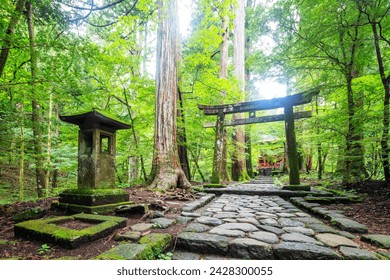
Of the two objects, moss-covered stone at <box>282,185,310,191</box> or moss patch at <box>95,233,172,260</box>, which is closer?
moss patch at <box>95,233,172,260</box>

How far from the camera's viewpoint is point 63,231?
6.42 feet

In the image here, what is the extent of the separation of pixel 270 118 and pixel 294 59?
2.18 meters

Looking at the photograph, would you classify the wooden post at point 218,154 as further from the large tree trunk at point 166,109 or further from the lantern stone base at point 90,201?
the lantern stone base at point 90,201

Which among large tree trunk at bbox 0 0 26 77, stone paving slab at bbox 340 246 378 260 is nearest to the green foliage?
stone paving slab at bbox 340 246 378 260

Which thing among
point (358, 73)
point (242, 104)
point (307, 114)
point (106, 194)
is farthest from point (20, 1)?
point (358, 73)

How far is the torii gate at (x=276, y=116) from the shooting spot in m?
6.01

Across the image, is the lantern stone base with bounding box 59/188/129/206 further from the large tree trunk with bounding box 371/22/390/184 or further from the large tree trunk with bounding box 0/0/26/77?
the large tree trunk with bounding box 371/22/390/184

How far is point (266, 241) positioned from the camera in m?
1.98

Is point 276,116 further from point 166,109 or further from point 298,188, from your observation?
point 166,109

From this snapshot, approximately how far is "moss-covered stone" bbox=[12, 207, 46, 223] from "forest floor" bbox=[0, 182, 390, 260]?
0.08m

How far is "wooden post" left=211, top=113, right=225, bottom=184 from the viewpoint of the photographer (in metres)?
7.15

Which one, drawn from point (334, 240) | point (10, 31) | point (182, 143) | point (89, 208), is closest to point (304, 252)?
point (334, 240)
